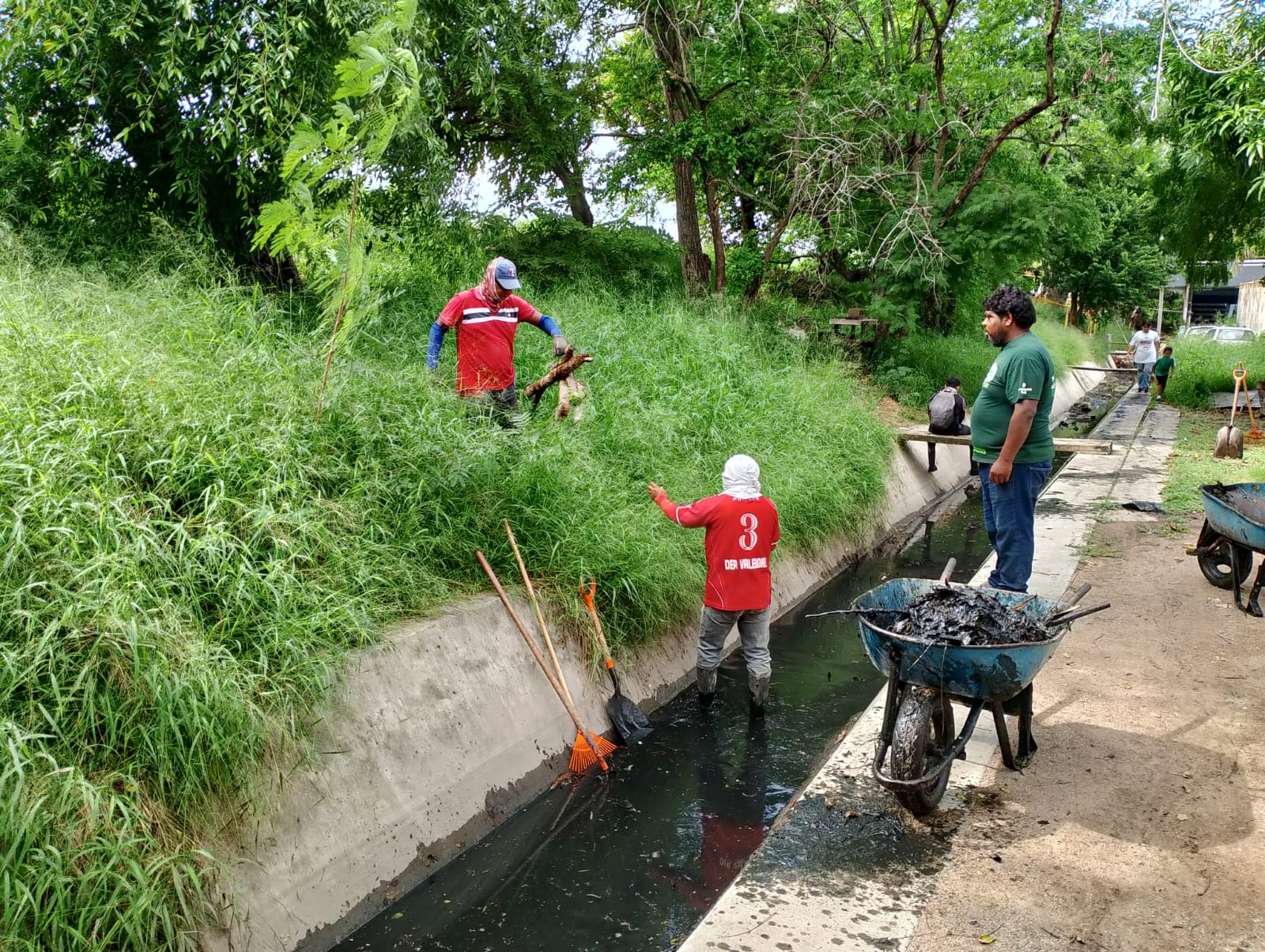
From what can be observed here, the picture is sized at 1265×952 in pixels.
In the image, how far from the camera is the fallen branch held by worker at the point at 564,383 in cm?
752

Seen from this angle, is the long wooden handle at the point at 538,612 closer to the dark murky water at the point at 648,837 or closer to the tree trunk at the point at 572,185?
the dark murky water at the point at 648,837

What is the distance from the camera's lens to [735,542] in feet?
19.9

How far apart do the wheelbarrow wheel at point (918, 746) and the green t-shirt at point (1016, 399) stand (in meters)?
1.98

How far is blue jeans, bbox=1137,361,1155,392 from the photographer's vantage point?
22297 millimetres

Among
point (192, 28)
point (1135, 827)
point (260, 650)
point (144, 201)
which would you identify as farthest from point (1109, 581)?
point (144, 201)

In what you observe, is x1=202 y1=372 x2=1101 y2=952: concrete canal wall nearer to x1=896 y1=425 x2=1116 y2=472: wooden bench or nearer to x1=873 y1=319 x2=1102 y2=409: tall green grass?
x1=896 y1=425 x2=1116 y2=472: wooden bench

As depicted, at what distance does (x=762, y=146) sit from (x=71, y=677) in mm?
14331

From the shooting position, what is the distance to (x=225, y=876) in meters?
3.61

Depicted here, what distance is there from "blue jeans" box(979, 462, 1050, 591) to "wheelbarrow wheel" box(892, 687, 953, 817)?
1.64 m

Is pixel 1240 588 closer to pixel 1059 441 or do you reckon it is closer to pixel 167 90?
pixel 1059 441

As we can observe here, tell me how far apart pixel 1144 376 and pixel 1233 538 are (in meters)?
17.9

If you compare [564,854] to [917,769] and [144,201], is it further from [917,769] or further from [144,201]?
[144,201]

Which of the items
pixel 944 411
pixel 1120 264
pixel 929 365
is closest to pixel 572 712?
pixel 944 411

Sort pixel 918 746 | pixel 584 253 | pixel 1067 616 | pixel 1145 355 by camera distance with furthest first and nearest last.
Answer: pixel 1145 355
pixel 584 253
pixel 1067 616
pixel 918 746
